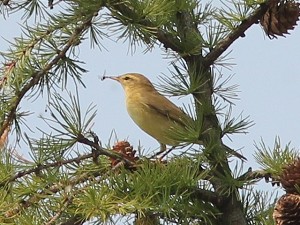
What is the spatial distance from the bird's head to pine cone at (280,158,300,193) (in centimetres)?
135

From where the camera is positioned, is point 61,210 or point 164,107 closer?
point 61,210

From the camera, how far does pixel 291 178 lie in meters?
1.93

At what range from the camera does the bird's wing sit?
265 centimetres

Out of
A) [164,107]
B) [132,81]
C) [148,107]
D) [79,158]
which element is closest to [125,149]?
[79,158]

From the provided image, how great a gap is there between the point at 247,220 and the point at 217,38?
1.71ft

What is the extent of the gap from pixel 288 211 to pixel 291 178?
0.10 metres

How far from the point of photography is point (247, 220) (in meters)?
2.24

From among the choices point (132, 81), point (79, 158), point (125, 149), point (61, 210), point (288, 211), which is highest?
point (132, 81)

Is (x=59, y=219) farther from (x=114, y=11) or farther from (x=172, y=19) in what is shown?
(x=172, y=19)

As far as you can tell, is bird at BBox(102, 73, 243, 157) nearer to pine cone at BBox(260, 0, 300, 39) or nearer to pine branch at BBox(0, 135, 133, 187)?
pine cone at BBox(260, 0, 300, 39)

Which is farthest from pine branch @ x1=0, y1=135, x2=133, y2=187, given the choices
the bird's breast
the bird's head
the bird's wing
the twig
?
the bird's head

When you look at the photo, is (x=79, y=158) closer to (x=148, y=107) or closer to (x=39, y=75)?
(x=39, y=75)

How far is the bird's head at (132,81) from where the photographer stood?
3285 mm

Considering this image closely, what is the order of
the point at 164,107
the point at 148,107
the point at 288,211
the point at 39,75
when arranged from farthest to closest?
the point at 148,107 → the point at 164,107 → the point at 39,75 → the point at 288,211
